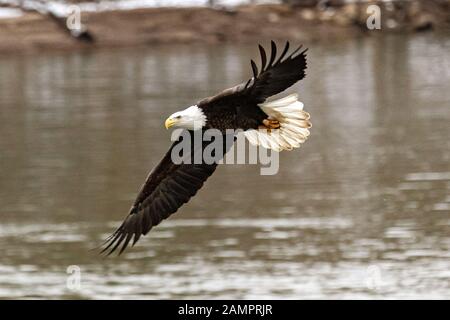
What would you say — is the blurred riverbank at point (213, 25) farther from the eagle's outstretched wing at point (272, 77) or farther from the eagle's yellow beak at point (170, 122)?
the eagle's outstretched wing at point (272, 77)

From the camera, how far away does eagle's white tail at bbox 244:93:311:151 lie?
8836 mm

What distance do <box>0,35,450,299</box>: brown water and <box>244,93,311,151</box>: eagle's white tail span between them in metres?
4.20

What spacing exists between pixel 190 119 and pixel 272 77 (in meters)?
0.70

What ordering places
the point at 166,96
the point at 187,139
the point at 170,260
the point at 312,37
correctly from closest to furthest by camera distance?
the point at 187,139 < the point at 170,260 < the point at 166,96 < the point at 312,37

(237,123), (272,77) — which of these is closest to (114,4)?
(237,123)

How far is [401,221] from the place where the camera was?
16.2 metres

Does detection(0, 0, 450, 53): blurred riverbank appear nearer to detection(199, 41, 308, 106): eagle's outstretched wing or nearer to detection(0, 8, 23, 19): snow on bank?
detection(0, 8, 23, 19): snow on bank

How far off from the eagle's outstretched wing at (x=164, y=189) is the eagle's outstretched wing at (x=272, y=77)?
1180 millimetres

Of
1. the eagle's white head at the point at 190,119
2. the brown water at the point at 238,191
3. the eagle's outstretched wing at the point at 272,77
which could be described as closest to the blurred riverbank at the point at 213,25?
the brown water at the point at 238,191

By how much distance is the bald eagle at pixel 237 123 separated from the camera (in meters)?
8.46

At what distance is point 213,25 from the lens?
34469 millimetres

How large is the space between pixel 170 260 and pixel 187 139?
5.44m
